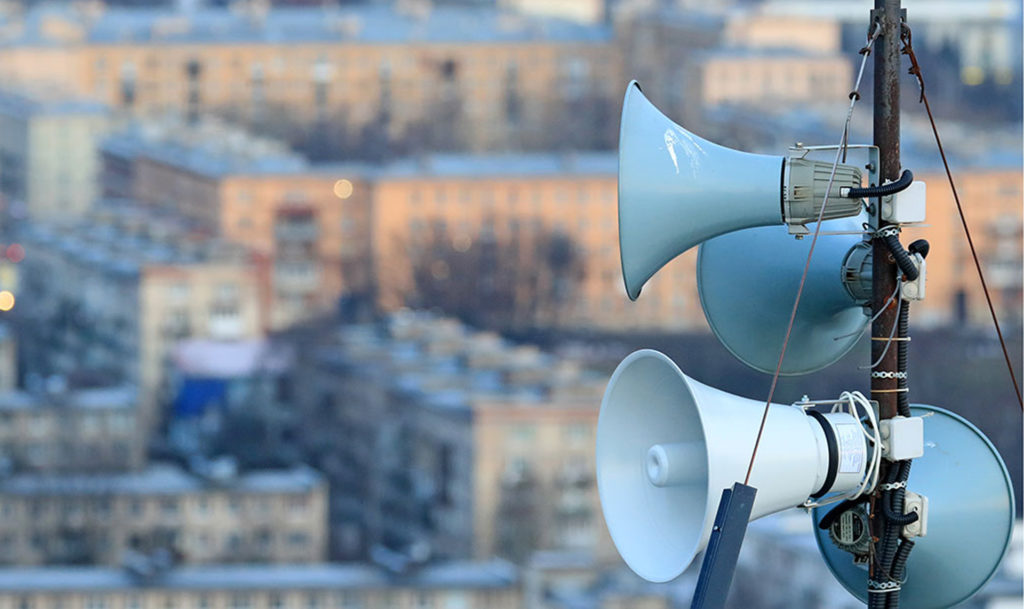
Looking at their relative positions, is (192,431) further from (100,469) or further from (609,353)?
(609,353)

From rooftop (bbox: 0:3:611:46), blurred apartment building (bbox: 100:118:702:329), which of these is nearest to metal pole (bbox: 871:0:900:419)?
blurred apartment building (bbox: 100:118:702:329)

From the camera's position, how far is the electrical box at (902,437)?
11.3ft

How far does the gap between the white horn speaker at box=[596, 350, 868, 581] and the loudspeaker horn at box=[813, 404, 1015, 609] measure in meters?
0.16

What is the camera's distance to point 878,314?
11.3 feet

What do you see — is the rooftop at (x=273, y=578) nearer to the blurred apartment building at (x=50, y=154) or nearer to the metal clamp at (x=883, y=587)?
A: the metal clamp at (x=883, y=587)

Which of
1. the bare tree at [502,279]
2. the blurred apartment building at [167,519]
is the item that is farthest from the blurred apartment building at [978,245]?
the blurred apartment building at [167,519]

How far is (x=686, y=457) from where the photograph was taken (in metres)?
3.47

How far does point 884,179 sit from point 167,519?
24.9m


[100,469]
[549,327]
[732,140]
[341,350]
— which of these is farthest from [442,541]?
[732,140]

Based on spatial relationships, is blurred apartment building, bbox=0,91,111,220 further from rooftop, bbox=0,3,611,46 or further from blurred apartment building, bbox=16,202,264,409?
blurred apartment building, bbox=16,202,264,409

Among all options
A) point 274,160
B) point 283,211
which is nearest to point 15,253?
point 283,211

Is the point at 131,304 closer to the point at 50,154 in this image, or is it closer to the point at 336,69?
the point at 50,154

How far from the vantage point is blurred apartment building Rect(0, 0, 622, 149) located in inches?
2144

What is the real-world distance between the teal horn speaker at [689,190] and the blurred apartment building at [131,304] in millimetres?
29989
